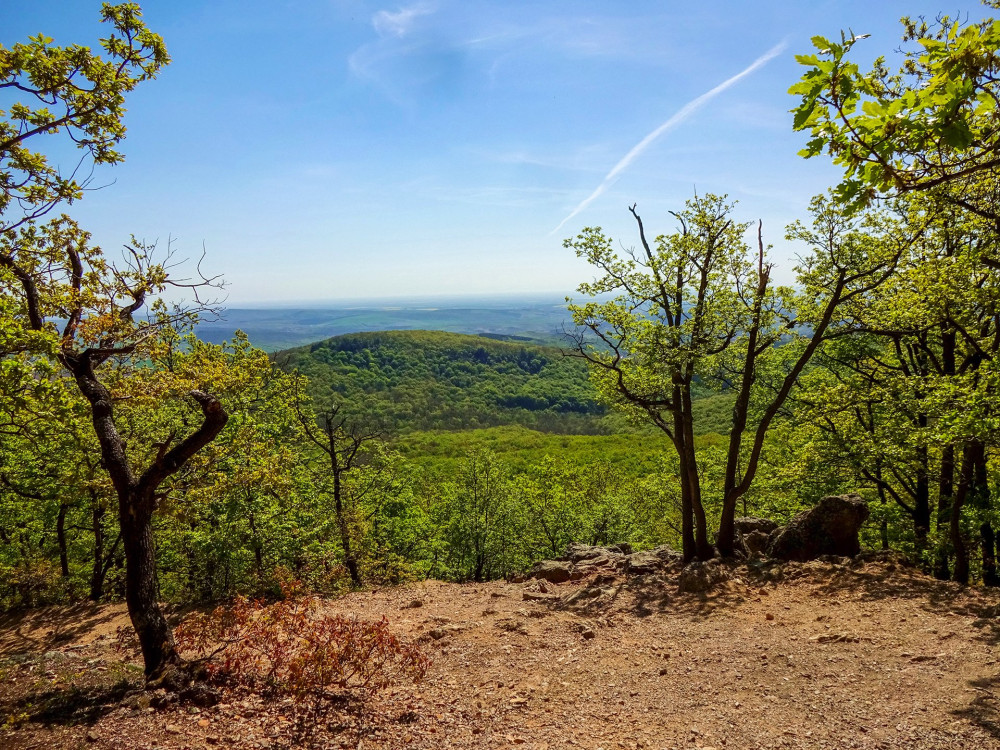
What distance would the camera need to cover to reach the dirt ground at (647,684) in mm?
6125

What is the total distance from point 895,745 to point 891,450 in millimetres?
7567

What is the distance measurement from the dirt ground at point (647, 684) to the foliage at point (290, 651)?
0.36 metres

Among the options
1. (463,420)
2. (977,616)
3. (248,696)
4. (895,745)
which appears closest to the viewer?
(895,745)

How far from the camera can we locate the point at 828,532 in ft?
45.2

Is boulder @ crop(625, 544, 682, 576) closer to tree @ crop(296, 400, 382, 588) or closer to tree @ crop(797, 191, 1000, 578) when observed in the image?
tree @ crop(797, 191, 1000, 578)

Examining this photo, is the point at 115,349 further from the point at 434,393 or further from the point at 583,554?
the point at 434,393

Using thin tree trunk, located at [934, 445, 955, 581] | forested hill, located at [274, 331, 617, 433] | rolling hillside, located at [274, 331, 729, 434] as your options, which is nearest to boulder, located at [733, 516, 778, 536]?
thin tree trunk, located at [934, 445, 955, 581]

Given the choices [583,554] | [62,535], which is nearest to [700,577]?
[583,554]

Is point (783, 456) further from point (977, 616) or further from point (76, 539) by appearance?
point (76, 539)

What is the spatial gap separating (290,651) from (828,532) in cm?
1370

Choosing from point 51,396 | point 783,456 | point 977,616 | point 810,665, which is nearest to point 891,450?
point 977,616

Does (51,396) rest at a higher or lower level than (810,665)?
higher

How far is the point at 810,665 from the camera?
26.1ft

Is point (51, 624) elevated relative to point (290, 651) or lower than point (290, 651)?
lower
